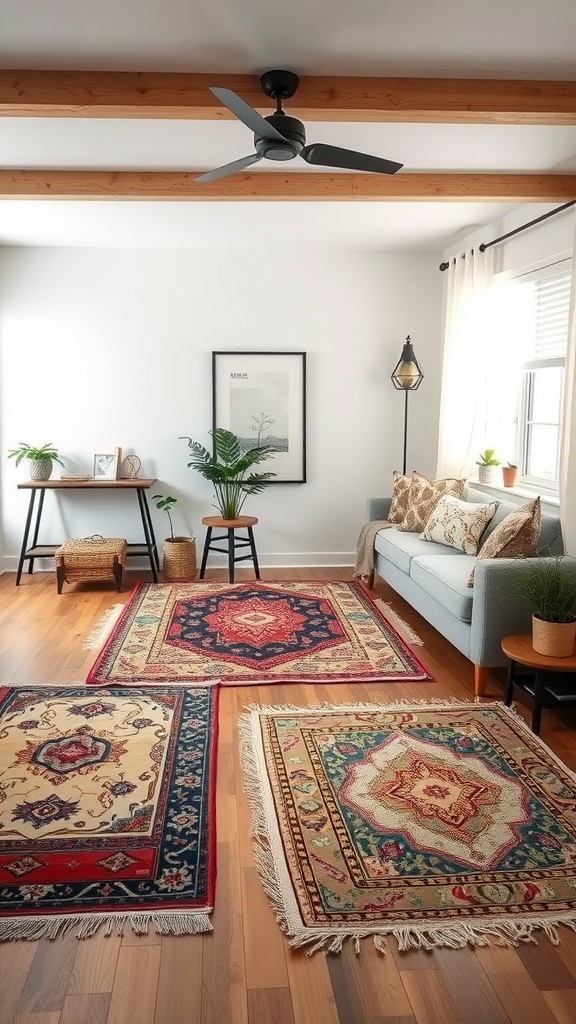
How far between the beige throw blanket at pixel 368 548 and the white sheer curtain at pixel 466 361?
0.69 metres

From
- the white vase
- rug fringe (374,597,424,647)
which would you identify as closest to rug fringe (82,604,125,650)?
the white vase

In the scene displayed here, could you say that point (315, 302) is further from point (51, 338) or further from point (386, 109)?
point (386, 109)

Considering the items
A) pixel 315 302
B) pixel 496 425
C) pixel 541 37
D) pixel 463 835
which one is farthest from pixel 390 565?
pixel 541 37

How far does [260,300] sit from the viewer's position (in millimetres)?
6242

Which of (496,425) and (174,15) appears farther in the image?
(496,425)

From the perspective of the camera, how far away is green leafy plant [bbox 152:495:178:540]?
6.16 metres

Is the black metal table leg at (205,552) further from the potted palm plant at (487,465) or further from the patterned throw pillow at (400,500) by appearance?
the potted palm plant at (487,465)

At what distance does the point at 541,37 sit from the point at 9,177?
280 cm

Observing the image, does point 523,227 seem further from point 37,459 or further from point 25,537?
point 25,537

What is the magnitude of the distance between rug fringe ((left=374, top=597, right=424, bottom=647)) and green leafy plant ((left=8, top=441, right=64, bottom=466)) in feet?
9.14

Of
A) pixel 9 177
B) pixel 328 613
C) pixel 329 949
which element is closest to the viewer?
pixel 329 949

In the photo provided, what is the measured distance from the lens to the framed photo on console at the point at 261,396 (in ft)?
20.5

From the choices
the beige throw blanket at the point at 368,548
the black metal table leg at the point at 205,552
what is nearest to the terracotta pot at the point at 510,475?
the beige throw blanket at the point at 368,548

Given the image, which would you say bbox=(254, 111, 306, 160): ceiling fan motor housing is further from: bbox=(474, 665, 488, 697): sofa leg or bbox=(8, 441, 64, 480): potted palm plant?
bbox=(8, 441, 64, 480): potted palm plant
